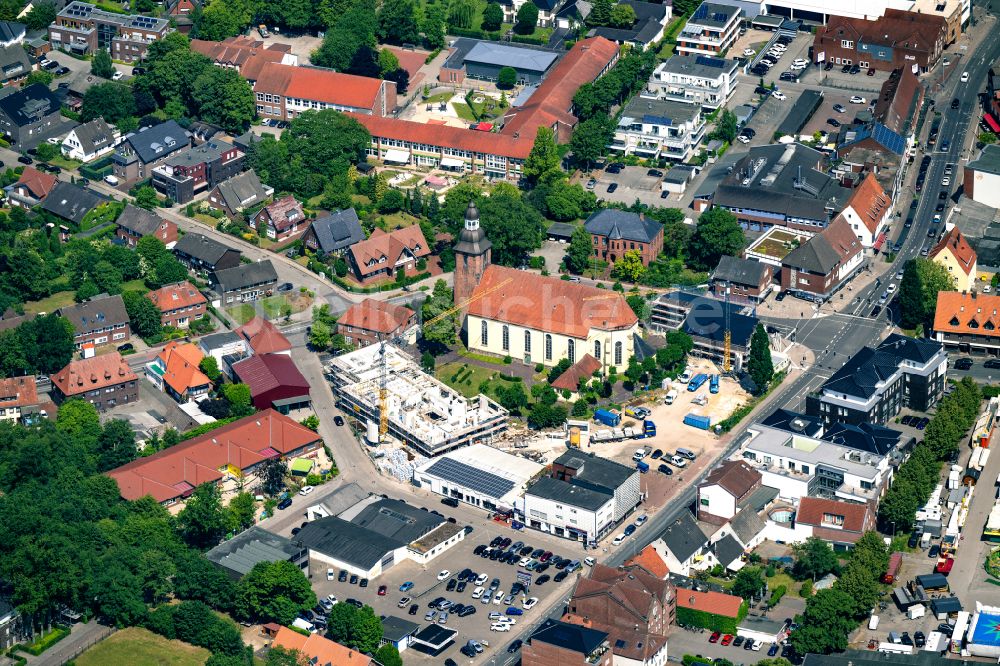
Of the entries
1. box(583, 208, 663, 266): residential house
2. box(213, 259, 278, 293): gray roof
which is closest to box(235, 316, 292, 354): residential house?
box(213, 259, 278, 293): gray roof

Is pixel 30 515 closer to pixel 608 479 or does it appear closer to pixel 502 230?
pixel 608 479

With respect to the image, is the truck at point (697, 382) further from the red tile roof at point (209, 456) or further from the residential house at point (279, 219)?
the residential house at point (279, 219)

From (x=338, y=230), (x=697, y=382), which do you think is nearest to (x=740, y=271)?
(x=697, y=382)

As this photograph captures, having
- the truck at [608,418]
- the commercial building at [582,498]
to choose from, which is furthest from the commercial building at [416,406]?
the commercial building at [582,498]

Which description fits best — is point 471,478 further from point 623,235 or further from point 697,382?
point 623,235

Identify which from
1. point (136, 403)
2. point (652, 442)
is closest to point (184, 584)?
point (136, 403)

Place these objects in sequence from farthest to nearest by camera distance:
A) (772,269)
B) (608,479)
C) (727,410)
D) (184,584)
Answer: (772,269)
(727,410)
(608,479)
(184,584)
